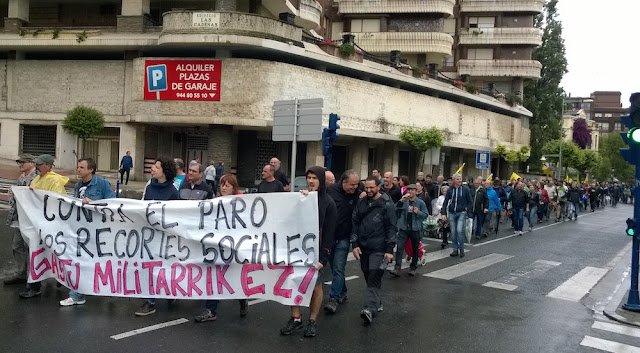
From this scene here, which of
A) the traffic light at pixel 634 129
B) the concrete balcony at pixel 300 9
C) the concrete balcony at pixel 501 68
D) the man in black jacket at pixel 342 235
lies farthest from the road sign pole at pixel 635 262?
the concrete balcony at pixel 501 68

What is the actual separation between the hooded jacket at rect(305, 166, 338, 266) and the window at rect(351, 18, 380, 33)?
42566mm

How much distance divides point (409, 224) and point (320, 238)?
13.3ft

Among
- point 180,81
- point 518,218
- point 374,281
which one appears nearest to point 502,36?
point 180,81

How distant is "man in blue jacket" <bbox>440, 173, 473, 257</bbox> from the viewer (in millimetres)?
12000

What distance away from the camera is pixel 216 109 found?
25766 mm

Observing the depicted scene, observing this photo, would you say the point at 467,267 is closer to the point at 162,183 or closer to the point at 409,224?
the point at 409,224

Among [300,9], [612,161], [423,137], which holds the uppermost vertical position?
[300,9]

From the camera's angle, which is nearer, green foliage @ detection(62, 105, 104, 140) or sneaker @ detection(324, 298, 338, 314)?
sneaker @ detection(324, 298, 338, 314)

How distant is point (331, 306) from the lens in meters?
6.95

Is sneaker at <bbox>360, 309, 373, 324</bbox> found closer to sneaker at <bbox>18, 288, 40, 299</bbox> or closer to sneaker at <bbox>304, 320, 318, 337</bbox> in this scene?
sneaker at <bbox>304, 320, 318, 337</bbox>

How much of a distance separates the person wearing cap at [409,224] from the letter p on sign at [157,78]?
19.0m

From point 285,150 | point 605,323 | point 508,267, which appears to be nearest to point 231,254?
point 605,323

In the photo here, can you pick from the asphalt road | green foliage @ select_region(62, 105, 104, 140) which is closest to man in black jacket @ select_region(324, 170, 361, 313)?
the asphalt road

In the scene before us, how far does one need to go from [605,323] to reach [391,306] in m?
2.80
